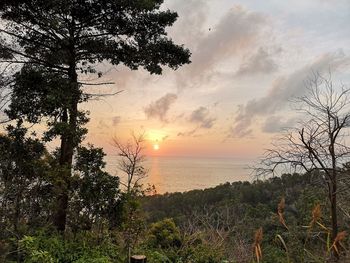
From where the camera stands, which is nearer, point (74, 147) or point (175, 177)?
point (74, 147)

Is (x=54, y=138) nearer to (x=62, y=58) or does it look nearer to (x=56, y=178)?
(x=56, y=178)

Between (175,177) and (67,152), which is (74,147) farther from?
(175,177)

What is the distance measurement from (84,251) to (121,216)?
1167 millimetres

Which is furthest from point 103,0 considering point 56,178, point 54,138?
point 56,178

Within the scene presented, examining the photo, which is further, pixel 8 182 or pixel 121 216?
pixel 121 216

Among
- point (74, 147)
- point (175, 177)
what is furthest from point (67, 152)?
point (175, 177)

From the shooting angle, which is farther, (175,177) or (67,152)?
(175,177)

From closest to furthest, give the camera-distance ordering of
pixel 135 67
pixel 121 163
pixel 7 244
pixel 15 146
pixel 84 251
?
pixel 7 244
pixel 84 251
pixel 15 146
pixel 135 67
pixel 121 163

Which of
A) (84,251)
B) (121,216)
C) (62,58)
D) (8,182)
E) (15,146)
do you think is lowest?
(84,251)

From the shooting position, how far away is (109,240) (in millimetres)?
8414

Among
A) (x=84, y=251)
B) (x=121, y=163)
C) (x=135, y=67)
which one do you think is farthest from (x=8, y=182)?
(x=121, y=163)

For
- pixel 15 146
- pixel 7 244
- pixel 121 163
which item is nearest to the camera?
pixel 7 244

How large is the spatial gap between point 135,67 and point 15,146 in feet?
11.3

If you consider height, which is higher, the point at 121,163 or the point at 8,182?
the point at 121,163
